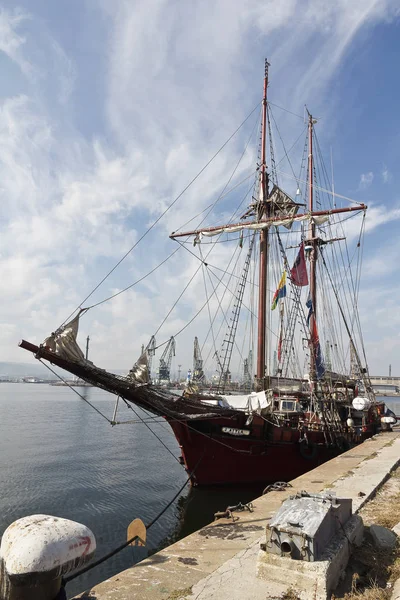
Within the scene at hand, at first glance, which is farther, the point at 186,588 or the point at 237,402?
the point at 237,402

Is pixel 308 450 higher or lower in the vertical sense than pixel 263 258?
lower

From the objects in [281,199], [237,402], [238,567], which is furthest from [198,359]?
[238,567]

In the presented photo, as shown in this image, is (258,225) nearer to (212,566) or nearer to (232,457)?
(232,457)

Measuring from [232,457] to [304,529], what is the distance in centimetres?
1316

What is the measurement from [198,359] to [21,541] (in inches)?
4546

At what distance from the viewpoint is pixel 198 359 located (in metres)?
118

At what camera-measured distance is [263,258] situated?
85.4 ft

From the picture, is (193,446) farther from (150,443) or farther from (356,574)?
(150,443)

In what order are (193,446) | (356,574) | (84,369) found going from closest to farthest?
(356,574) < (84,369) < (193,446)

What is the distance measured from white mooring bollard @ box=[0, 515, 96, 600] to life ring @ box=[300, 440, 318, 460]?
16.3 metres

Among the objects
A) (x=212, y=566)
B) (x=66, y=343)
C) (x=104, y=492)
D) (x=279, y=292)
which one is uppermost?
(x=279, y=292)

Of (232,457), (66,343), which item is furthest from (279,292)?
(66,343)

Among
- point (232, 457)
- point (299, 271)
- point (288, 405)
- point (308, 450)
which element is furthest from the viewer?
point (299, 271)

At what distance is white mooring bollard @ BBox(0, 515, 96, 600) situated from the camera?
134 inches
